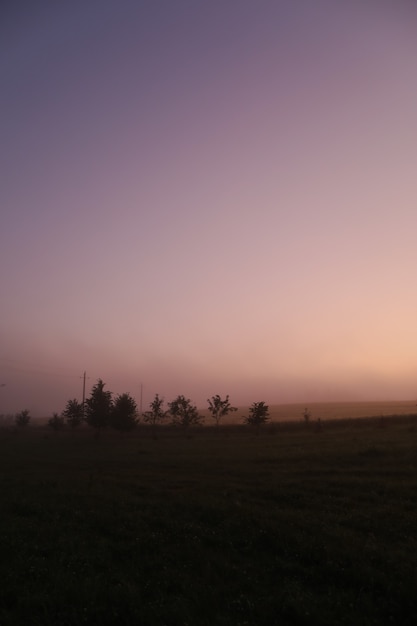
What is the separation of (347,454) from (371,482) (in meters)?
9.68

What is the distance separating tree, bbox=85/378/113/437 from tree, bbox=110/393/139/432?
0.97 metres

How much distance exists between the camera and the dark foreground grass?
927cm

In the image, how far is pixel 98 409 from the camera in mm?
67375

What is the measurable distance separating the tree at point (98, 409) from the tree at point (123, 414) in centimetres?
97

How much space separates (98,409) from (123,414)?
3.95 meters

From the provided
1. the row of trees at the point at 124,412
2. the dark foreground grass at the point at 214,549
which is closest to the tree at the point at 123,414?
the row of trees at the point at 124,412

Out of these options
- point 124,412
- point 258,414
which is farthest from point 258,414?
point 124,412

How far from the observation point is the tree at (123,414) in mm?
66625

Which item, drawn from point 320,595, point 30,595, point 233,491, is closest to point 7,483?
point 233,491

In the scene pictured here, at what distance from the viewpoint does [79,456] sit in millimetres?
40375

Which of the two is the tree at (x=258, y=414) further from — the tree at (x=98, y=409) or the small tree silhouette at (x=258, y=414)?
the tree at (x=98, y=409)

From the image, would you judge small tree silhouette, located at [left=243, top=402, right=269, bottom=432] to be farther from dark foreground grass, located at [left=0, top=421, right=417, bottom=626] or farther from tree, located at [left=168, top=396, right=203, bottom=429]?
dark foreground grass, located at [left=0, top=421, right=417, bottom=626]

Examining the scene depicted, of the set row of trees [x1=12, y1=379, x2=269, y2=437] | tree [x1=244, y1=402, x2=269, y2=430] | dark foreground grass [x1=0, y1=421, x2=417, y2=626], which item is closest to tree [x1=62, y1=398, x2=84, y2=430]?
row of trees [x1=12, y1=379, x2=269, y2=437]

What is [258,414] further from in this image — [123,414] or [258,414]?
[123,414]
